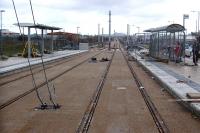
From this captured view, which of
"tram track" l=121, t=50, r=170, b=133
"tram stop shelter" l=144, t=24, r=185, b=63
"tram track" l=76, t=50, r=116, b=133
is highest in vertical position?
"tram stop shelter" l=144, t=24, r=185, b=63

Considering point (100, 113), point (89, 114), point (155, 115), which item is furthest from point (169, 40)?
point (89, 114)

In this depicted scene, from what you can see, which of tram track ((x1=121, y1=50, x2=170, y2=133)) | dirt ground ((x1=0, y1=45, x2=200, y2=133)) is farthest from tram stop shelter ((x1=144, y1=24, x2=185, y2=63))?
tram track ((x1=121, y1=50, x2=170, y2=133))

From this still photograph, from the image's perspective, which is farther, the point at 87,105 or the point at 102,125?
the point at 87,105

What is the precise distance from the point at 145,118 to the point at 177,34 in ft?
Result: 83.9

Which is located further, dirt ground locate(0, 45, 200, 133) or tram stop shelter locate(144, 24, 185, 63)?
tram stop shelter locate(144, 24, 185, 63)

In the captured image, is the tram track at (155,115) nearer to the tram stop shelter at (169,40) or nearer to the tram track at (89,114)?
the tram track at (89,114)

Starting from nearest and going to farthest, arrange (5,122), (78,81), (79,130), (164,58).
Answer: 1. (79,130)
2. (5,122)
3. (78,81)
4. (164,58)

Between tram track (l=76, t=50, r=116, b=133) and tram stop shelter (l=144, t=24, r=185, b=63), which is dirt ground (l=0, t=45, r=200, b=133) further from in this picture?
tram stop shelter (l=144, t=24, r=185, b=63)

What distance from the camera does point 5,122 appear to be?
9.76 meters

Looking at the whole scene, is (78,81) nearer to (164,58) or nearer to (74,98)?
(74,98)

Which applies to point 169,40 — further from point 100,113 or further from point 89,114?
point 89,114

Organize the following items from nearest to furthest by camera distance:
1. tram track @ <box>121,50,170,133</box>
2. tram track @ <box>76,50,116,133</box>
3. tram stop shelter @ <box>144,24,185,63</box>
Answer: tram track @ <box>76,50,116,133</box>, tram track @ <box>121,50,170,133</box>, tram stop shelter @ <box>144,24,185,63</box>

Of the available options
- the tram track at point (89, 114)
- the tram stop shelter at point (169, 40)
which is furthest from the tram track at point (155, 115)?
the tram stop shelter at point (169, 40)

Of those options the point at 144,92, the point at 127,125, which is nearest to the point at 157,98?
the point at 144,92
